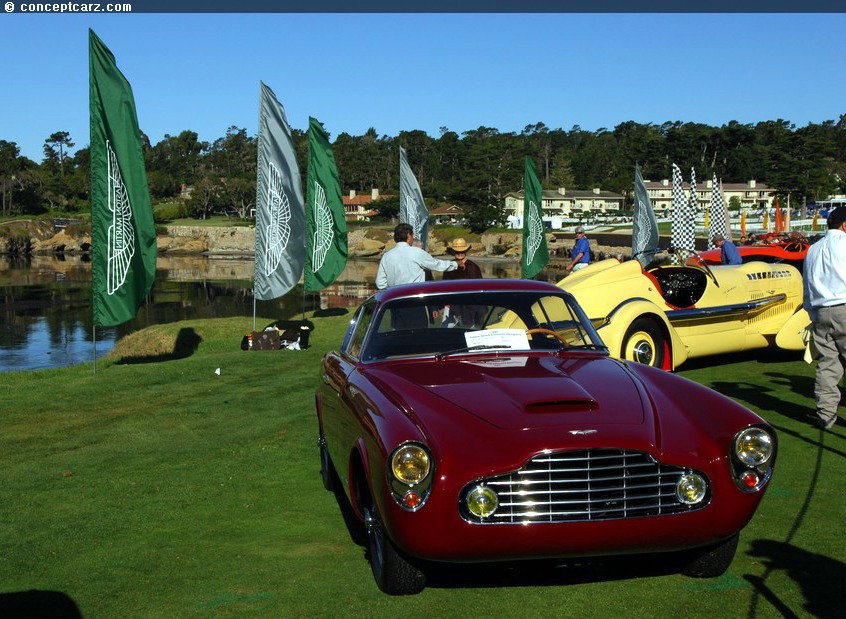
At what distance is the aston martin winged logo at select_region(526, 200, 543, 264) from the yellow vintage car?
47.6 feet

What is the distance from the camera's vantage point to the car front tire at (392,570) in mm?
4406

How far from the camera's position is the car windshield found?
571cm

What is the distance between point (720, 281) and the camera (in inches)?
Result: 453

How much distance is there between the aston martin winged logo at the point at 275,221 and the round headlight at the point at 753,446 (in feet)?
53.0

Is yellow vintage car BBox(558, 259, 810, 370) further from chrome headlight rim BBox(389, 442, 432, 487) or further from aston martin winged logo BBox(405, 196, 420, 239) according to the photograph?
aston martin winged logo BBox(405, 196, 420, 239)

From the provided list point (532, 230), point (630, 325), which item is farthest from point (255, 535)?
point (532, 230)

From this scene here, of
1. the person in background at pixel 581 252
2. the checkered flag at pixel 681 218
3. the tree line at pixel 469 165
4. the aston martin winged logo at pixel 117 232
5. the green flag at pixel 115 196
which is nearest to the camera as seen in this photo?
the green flag at pixel 115 196

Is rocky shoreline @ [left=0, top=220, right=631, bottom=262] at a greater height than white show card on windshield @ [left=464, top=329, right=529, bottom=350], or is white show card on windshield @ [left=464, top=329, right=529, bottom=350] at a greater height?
white show card on windshield @ [left=464, top=329, right=529, bottom=350]

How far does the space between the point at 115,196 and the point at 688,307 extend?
27.5ft

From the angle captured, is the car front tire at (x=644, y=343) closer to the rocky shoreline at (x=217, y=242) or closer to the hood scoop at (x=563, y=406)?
the hood scoop at (x=563, y=406)

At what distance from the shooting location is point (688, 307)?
1118 cm

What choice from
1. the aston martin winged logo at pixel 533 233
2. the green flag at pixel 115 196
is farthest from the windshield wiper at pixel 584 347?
the aston martin winged logo at pixel 533 233

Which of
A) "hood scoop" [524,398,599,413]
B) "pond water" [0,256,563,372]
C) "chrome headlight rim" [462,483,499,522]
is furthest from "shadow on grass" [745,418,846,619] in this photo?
"pond water" [0,256,563,372]

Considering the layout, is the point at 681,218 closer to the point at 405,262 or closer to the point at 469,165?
the point at 405,262
